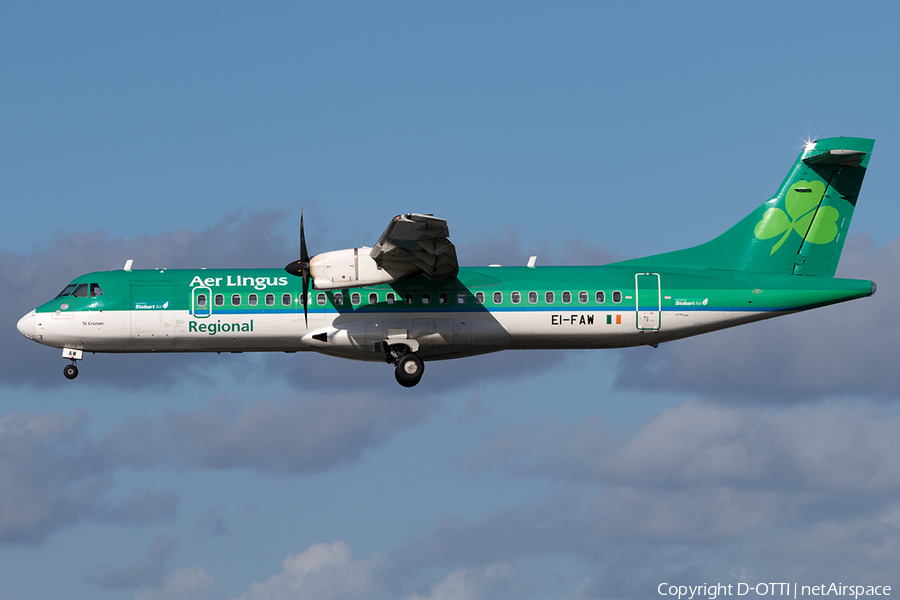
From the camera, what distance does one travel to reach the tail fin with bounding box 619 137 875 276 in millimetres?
29234

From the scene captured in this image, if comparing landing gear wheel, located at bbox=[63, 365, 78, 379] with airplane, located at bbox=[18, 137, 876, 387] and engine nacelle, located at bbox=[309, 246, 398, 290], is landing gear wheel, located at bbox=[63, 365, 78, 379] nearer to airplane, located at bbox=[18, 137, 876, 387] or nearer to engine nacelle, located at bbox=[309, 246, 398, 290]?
airplane, located at bbox=[18, 137, 876, 387]

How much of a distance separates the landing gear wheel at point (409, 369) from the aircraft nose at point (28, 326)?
10135 mm

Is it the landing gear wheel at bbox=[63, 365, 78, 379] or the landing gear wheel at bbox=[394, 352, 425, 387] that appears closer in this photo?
the landing gear wheel at bbox=[394, 352, 425, 387]

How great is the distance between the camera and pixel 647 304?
27.6 meters

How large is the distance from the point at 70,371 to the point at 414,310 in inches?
387

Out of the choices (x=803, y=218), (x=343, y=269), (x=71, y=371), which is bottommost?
(x=71, y=371)

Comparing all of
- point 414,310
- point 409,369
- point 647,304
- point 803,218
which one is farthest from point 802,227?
point 409,369

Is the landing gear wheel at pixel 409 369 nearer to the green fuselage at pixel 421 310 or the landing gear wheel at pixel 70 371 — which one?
the green fuselage at pixel 421 310

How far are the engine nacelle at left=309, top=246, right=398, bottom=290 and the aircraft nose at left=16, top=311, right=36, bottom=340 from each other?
8369 mm

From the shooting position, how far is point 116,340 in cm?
2780

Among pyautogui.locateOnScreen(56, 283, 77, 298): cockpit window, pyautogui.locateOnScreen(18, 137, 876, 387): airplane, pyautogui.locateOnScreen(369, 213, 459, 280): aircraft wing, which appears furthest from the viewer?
pyautogui.locateOnScreen(56, 283, 77, 298): cockpit window

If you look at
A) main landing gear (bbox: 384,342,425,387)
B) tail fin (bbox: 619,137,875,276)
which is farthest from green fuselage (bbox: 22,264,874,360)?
tail fin (bbox: 619,137,875,276)

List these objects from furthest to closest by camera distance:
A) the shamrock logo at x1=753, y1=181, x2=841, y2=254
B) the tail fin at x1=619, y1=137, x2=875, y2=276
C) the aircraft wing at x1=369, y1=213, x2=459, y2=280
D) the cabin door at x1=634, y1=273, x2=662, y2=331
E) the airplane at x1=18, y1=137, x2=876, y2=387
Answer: the shamrock logo at x1=753, y1=181, x2=841, y2=254 < the tail fin at x1=619, y1=137, x2=875, y2=276 < the cabin door at x1=634, y1=273, x2=662, y2=331 < the airplane at x1=18, y1=137, x2=876, y2=387 < the aircraft wing at x1=369, y1=213, x2=459, y2=280

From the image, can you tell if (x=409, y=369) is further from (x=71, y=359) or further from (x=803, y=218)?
(x=803, y=218)
